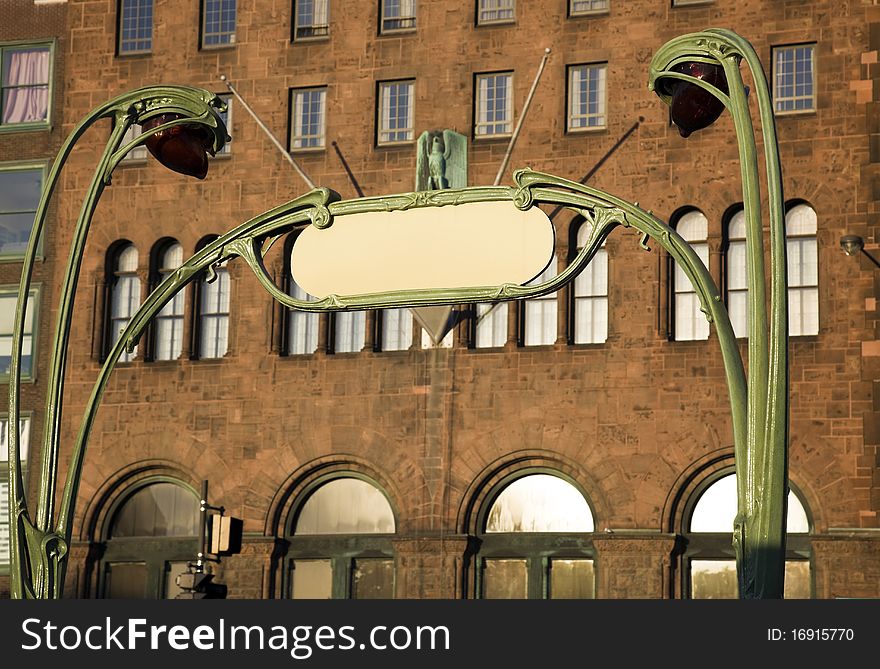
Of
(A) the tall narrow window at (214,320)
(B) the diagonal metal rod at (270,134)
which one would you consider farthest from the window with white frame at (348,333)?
(B) the diagonal metal rod at (270,134)

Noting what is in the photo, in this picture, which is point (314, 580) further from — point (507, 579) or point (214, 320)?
point (214, 320)

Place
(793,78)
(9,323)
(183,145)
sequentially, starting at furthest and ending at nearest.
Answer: (9,323)
(793,78)
(183,145)

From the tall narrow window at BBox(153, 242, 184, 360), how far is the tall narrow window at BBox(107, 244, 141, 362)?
63 cm

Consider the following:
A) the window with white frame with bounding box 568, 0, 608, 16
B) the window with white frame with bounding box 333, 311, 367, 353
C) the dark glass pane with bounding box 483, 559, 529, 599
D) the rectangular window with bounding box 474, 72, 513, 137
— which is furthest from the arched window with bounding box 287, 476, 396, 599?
the window with white frame with bounding box 568, 0, 608, 16

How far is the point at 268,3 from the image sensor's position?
38.5 metres

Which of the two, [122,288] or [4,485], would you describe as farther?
[122,288]

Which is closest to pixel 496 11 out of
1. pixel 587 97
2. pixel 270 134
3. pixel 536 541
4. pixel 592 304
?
pixel 587 97

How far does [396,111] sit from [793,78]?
27.4ft

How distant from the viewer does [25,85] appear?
131 ft

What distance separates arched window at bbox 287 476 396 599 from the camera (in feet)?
117

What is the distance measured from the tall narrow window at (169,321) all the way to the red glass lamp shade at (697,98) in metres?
24.5

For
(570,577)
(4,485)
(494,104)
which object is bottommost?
(570,577)

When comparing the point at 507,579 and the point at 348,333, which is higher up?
the point at 348,333

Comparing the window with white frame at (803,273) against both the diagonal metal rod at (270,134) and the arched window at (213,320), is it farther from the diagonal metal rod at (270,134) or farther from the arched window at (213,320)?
the arched window at (213,320)
